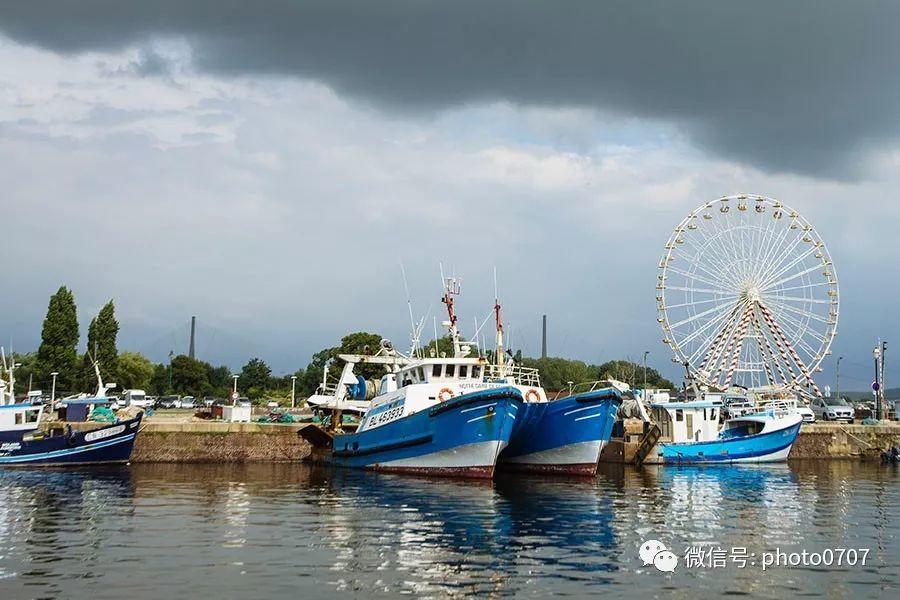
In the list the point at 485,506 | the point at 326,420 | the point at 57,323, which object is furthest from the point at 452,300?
the point at 57,323

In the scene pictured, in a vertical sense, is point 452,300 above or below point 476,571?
above

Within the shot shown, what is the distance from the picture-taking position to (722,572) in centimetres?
1995

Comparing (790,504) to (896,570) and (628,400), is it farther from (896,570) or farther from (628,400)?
(628,400)

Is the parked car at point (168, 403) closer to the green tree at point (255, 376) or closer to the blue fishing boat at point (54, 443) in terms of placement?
the green tree at point (255, 376)

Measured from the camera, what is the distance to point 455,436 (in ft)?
133

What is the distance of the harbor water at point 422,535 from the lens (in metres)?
18.4

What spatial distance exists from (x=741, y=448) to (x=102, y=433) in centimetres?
3916

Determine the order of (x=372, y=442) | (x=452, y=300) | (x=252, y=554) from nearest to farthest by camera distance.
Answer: (x=252, y=554) < (x=372, y=442) < (x=452, y=300)

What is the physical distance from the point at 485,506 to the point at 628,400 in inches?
1237

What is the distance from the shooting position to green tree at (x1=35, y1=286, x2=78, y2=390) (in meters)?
89.2

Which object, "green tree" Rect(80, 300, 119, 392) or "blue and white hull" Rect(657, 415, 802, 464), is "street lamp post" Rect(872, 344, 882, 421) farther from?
"green tree" Rect(80, 300, 119, 392)

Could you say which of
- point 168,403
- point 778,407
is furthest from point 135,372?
point 778,407

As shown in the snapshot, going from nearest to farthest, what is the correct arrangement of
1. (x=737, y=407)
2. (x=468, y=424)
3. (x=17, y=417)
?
(x=468, y=424), (x=17, y=417), (x=737, y=407)

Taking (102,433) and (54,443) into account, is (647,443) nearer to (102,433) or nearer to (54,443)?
(102,433)
